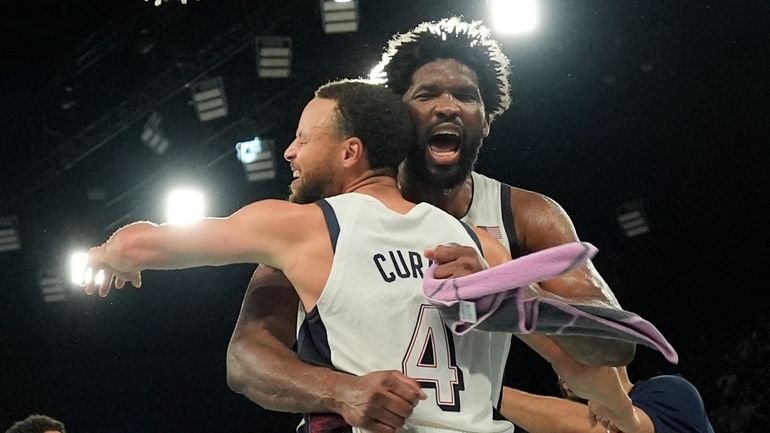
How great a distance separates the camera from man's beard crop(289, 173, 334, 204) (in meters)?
1.90

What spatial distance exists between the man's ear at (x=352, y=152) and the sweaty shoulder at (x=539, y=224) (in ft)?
2.67

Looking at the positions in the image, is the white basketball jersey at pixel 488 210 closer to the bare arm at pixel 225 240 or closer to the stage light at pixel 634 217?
the bare arm at pixel 225 240

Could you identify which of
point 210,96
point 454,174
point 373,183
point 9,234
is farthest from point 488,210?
point 9,234

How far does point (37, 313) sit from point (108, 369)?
786 mm

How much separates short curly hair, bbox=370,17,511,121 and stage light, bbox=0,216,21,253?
392 cm

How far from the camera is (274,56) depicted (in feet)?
18.1

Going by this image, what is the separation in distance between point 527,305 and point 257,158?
4.66 meters

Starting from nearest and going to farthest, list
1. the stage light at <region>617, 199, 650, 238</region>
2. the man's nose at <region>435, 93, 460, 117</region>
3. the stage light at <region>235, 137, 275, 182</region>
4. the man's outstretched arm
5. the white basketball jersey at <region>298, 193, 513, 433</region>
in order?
the man's outstretched arm
the white basketball jersey at <region>298, 193, 513, 433</region>
the man's nose at <region>435, 93, 460, 117</region>
the stage light at <region>235, 137, 275, 182</region>
the stage light at <region>617, 199, 650, 238</region>

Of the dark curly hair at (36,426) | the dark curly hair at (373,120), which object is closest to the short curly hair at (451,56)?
the dark curly hair at (373,120)

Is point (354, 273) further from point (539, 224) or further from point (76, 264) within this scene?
point (76, 264)

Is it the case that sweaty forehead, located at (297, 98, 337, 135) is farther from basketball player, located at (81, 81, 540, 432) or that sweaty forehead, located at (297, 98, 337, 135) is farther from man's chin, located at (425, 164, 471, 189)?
man's chin, located at (425, 164, 471, 189)

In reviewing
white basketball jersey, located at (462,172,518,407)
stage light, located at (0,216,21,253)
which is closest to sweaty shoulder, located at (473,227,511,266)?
white basketball jersey, located at (462,172,518,407)

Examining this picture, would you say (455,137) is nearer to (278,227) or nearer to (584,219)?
(278,227)

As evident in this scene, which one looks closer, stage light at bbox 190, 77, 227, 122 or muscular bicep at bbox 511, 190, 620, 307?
muscular bicep at bbox 511, 190, 620, 307
